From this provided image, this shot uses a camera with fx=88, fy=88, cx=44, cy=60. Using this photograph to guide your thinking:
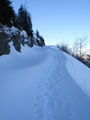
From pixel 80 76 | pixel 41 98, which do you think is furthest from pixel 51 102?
pixel 80 76

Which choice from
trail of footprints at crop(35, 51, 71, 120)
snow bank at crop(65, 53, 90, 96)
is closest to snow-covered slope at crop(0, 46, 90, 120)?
trail of footprints at crop(35, 51, 71, 120)

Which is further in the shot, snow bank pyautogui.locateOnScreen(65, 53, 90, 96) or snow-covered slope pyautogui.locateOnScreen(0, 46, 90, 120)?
snow bank pyautogui.locateOnScreen(65, 53, 90, 96)

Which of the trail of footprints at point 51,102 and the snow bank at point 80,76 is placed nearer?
the trail of footprints at point 51,102

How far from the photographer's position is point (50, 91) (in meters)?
4.19

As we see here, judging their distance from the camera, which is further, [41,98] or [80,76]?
[80,76]

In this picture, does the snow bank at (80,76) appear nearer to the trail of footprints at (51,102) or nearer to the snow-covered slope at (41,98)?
the snow-covered slope at (41,98)

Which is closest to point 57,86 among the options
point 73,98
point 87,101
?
point 73,98

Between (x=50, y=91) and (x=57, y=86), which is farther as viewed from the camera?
(x=57, y=86)

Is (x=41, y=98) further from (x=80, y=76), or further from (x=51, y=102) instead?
(x=80, y=76)

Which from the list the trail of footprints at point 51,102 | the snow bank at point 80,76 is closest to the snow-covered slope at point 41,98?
the trail of footprints at point 51,102

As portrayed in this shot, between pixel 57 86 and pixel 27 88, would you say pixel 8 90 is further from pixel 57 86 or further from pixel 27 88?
pixel 57 86

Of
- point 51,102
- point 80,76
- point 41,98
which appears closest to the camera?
point 51,102

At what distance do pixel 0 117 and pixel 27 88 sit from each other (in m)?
1.59

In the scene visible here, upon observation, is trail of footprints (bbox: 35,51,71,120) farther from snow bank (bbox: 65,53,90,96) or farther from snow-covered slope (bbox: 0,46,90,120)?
snow bank (bbox: 65,53,90,96)
